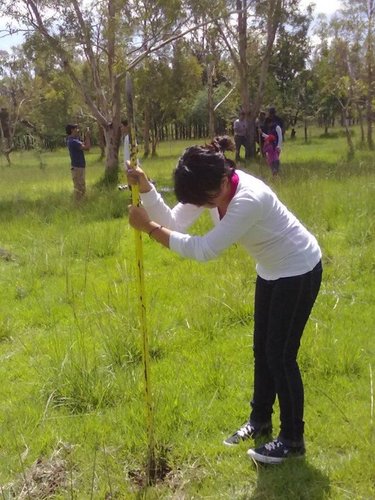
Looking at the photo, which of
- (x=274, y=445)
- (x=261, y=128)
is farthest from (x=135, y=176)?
(x=261, y=128)

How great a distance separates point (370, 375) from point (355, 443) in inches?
26.3

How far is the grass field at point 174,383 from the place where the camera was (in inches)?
112

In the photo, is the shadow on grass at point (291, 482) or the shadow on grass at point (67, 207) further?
the shadow on grass at point (67, 207)

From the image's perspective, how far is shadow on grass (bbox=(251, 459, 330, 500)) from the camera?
2.69 metres

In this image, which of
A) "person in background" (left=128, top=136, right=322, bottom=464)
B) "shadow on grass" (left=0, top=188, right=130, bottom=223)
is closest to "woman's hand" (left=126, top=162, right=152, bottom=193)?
"person in background" (left=128, top=136, right=322, bottom=464)

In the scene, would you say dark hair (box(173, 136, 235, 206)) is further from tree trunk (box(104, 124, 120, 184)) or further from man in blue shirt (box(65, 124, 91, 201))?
tree trunk (box(104, 124, 120, 184))

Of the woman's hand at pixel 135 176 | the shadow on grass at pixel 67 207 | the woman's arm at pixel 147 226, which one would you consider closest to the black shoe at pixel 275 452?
the woman's arm at pixel 147 226

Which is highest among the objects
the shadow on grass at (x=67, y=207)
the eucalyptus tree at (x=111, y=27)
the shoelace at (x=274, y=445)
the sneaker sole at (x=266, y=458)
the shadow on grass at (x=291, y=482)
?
the eucalyptus tree at (x=111, y=27)

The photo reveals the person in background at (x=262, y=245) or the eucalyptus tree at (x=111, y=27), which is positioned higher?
the eucalyptus tree at (x=111, y=27)

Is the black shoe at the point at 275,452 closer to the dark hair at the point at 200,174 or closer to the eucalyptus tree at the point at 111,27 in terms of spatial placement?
the dark hair at the point at 200,174

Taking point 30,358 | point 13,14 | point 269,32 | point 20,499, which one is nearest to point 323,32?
point 269,32

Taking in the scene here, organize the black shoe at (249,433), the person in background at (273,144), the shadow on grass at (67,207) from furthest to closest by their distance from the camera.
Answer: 1. the person in background at (273,144)
2. the shadow on grass at (67,207)
3. the black shoe at (249,433)

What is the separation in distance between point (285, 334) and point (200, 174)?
893 mm

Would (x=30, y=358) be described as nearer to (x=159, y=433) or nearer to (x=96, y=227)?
(x=159, y=433)
